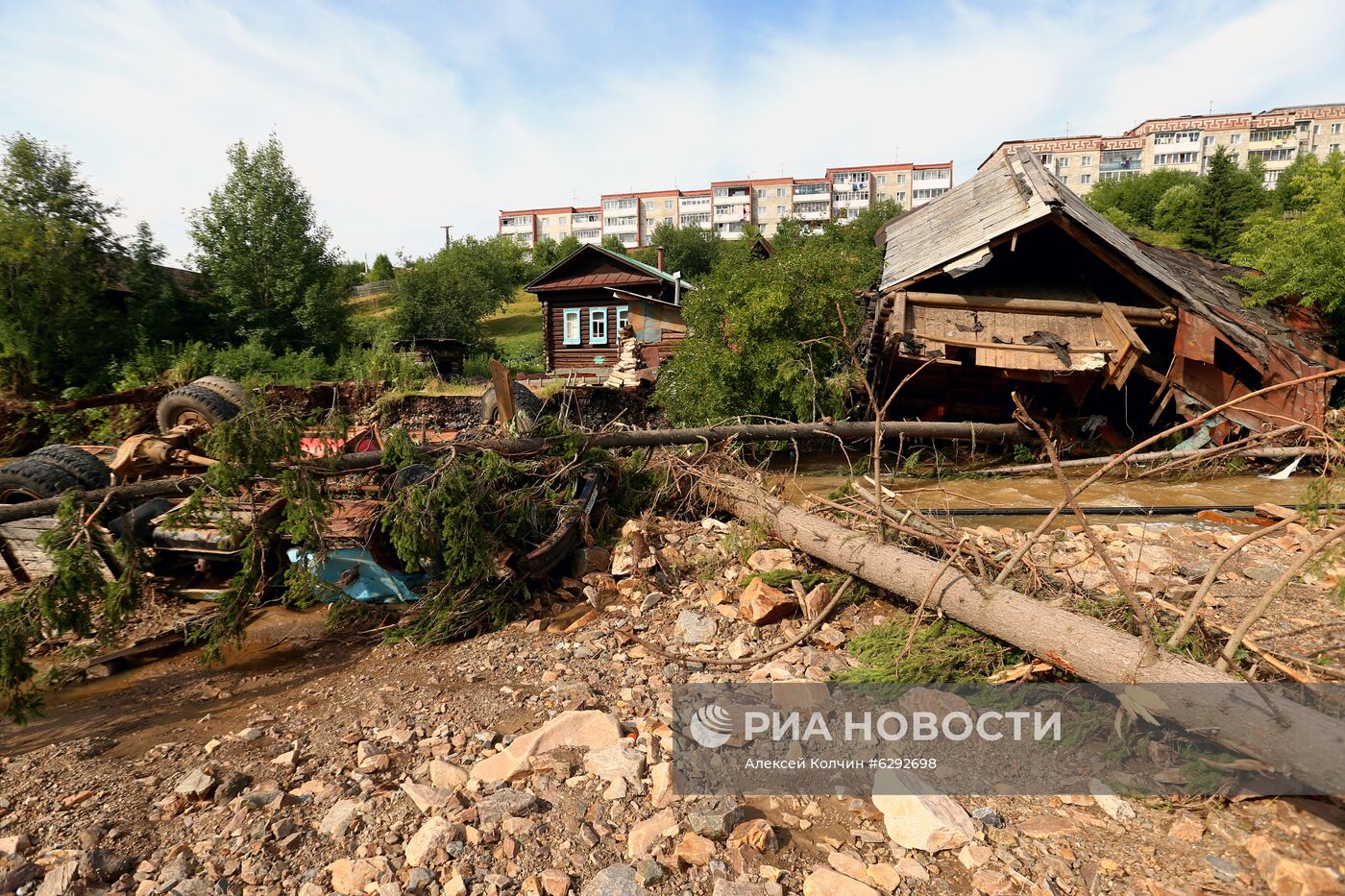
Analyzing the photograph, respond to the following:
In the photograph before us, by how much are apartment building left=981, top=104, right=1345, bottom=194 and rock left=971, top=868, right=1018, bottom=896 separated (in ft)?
260

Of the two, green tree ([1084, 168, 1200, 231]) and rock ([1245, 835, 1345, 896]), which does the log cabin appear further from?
green tree ([1084, 168, 1200, 231])

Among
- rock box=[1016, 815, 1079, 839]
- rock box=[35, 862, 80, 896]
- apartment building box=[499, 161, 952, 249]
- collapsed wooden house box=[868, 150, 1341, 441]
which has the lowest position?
rock box=[35, 862, 80, 896]

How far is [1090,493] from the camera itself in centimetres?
880

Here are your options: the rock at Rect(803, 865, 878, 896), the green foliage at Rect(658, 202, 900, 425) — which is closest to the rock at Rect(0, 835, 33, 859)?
the rock at Rect(803, 865, 878, 896)

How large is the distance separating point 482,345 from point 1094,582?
88.8ft

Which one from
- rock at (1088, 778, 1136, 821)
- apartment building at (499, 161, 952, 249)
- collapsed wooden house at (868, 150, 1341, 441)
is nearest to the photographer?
rock at (1088, 778, 1136, 821)

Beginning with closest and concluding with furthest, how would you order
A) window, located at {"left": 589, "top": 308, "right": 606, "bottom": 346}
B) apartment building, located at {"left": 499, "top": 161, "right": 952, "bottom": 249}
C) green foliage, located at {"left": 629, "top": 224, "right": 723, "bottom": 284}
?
window, located at {"left": 589, "top": 308, "right": 606, "bottom": 346}, green foliage, located at {"left": 629, "top": 224, "right": 723, "bottom": 284}, apartment building, located at {"left": 499, "top": 161, "right": 952, "bottom": 249}

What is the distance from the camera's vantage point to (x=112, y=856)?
248cm

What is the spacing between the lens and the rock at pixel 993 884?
2168 millimetres

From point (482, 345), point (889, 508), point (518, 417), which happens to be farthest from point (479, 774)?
point (482, 345)

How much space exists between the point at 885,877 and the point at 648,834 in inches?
34.5

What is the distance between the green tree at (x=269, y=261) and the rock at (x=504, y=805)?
2351cm

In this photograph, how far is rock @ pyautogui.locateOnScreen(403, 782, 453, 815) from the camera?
2.67 meters

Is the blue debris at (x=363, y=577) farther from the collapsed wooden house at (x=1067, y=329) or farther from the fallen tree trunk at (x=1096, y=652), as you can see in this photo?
the collapsed wooden house at (x=1067, y=329)
